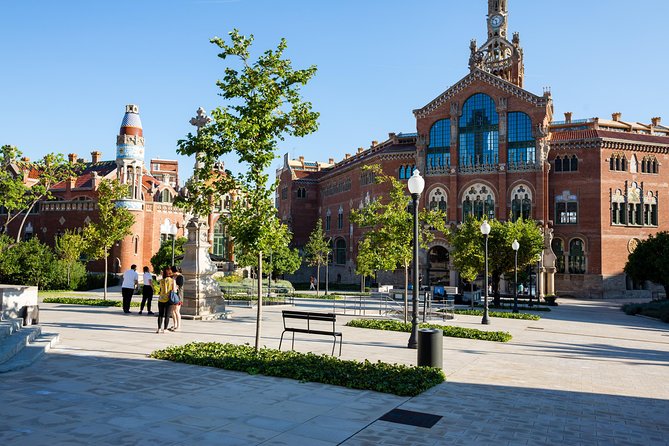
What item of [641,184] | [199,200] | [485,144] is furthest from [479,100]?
[199,200]

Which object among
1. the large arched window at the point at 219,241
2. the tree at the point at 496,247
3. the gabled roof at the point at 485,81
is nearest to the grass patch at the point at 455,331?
the tree at the point at 496,247

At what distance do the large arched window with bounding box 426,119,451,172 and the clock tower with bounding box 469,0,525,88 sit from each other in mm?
14031

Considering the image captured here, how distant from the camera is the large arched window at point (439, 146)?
52188 millimetres


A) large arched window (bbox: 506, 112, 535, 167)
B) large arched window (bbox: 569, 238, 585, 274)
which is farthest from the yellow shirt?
large arched window (bbox: 569, 238, 585, 274)

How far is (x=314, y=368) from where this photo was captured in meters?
10.6

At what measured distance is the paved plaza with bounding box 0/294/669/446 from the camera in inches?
266

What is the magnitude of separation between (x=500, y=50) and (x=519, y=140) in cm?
2058

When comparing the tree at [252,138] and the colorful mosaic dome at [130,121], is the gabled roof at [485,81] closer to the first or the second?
the colorful mosaic dome at [130,121]

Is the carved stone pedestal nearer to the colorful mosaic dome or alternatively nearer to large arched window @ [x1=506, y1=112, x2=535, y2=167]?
the colorful mosaic dome

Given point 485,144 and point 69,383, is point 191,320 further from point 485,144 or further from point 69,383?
point 485,144

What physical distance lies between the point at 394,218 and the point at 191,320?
27.7ft

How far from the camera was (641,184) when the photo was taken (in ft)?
164

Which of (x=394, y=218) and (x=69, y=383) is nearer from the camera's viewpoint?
(x=69, y=383)

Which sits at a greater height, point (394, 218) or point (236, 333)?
point (394, 218)
